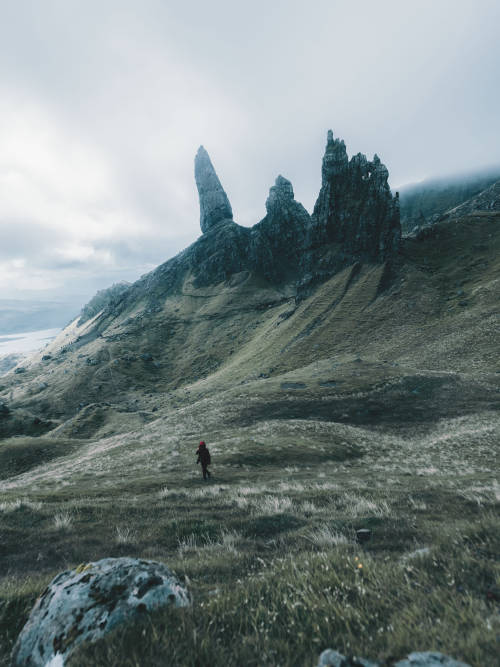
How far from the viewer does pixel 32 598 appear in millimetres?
4105

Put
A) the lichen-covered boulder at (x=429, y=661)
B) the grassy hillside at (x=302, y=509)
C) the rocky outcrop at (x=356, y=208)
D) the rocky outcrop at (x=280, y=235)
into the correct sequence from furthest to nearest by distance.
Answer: the rocky outcrop at (x=280, y=235) → the rocky outcrop at (x=356, y=208) → the grassy hillside at (x=302, y=509) → the lichen-covered boulder at (x=429, y=661)

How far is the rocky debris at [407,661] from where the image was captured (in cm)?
208

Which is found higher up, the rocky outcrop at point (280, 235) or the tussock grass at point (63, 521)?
the rocky outcrop at point (280, 235)

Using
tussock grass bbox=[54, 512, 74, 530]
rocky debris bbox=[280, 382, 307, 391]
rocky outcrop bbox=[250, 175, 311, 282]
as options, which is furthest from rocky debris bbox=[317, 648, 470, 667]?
rocky outcrop bbox=[250, 175, 311, 282]

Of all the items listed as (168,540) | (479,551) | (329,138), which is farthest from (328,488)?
(329,138)

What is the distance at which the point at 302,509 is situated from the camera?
8672 mm

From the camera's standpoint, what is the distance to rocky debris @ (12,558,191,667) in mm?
2967

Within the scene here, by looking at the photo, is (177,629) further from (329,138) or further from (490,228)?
(329,138)

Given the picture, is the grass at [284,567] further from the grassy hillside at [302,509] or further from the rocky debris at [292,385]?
the rocky debris at [292,385]

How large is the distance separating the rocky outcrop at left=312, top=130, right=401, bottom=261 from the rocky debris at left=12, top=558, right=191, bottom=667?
403 feet

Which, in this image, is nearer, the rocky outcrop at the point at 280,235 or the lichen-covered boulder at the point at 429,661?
the lichen-covered boulder at the point at 429,661

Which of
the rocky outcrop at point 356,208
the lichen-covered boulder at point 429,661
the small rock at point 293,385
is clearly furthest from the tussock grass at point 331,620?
the rocky outcrop at point 356,208

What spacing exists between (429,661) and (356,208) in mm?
143899

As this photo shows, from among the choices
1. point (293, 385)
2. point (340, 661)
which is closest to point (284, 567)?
point (340, 661)
